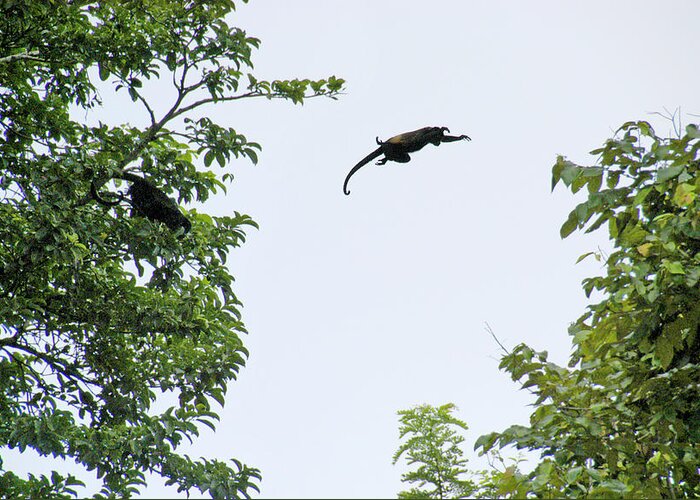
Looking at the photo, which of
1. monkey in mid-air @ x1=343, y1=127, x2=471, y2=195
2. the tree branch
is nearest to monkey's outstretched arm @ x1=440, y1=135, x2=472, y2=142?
monkey in mid-air @ x1=343, y1=127, x2=471, y2=195

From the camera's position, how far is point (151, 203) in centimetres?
680

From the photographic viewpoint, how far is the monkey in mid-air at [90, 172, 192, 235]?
267 inches

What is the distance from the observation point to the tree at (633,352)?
9.53 ft

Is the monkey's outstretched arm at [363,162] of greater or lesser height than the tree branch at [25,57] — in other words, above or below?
below

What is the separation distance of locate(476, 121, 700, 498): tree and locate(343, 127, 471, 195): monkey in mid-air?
2571 millimetres

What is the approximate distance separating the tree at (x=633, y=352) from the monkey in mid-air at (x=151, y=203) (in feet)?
13.8

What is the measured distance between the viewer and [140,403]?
712 cm

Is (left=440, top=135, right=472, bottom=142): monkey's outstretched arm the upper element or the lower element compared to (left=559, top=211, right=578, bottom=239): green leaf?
upper

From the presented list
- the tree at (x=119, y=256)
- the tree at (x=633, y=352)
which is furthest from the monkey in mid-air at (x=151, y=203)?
the tree at (x=633, y=352)

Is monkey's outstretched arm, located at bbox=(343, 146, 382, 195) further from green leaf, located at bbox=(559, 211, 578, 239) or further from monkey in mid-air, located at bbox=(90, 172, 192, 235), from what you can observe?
green leaf, located at bbox=(559, 211, 578, 239)

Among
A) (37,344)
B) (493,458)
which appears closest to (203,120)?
(37,344)

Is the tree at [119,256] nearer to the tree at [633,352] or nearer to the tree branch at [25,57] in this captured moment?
the tree branch at [25,57]

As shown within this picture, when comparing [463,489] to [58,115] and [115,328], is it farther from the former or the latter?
[58,115]

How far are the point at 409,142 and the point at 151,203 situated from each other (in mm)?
2625
